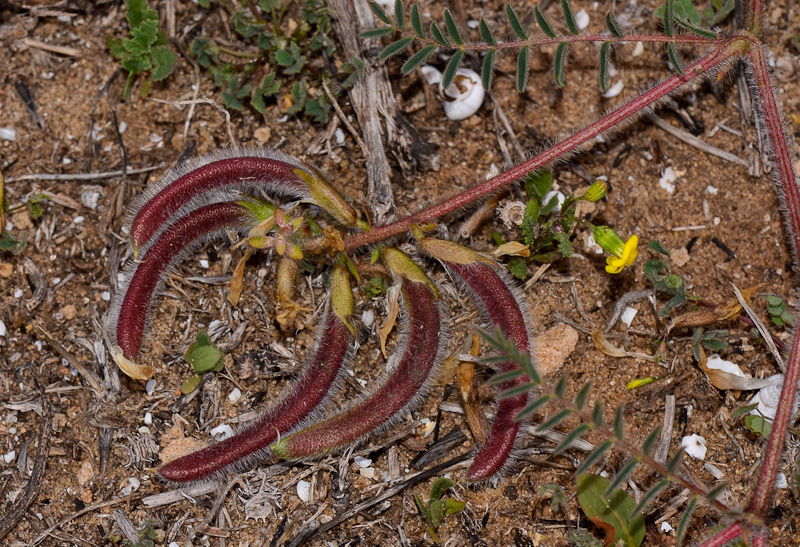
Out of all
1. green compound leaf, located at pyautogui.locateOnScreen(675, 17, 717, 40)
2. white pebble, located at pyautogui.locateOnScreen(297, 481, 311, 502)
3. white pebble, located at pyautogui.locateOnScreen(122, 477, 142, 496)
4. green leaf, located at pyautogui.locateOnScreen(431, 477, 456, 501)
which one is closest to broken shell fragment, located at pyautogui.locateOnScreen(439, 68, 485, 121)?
green compound leaf, located at pyautogui.locateOnScreen(675, 17, 717, 40)

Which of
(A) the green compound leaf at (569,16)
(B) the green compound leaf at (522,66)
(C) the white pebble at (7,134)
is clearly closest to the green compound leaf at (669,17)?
(A) the green compound leaf at (569,16)

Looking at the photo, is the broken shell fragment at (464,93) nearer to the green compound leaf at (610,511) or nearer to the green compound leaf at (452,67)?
the green compound leaf at (452,67)

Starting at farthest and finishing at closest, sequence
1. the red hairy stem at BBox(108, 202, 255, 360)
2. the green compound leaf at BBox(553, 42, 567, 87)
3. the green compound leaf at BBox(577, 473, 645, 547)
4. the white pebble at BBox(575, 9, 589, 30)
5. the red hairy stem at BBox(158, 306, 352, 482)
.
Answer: the white pebble at BBox(575, 9, 589, 30) < the red hairy stem at BBox(108, 202, 255, 360) < the green compound leaf at BBox(553, 42, 567, 87) < the red hairy stem at BBox(158, 306, 352, 482) < the green compound leaf at BBox(577, 473, 645, 547)

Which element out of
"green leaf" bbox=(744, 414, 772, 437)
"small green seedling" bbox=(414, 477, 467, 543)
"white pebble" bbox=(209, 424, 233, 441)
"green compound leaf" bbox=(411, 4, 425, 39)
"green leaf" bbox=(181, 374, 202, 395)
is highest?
"green compound leaf" bbox=(411, 4, 425, 39)

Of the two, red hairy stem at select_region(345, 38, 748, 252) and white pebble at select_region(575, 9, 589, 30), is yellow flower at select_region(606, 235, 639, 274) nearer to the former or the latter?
red hairy stem at select_region(345, 38, 748, 252)

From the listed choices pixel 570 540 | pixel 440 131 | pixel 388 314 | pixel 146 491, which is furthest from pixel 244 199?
pixel 570 540

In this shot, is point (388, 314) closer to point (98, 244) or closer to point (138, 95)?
point (98, 244)
